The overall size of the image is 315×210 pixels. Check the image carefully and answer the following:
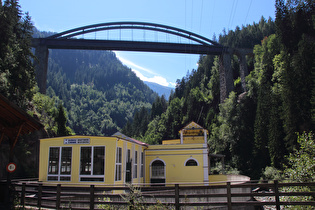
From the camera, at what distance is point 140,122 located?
11912 cm

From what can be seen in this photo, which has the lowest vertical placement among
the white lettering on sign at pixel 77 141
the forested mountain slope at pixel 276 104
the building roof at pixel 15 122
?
the white lettering on sign at pixel 77 141

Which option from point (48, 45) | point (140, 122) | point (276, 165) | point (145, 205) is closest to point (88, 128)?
point (140, 122)

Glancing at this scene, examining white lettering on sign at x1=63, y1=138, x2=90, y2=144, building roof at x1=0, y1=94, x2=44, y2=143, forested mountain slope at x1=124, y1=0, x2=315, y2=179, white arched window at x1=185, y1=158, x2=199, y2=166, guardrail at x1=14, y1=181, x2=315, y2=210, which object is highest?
forested mountain slope at x1=124, y1=0, x2=315, y2=179

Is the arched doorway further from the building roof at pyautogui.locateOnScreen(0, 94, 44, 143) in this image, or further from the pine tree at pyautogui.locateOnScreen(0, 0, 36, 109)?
the pine tree at pyautogui.locateOnScreen(0, 0, 36, 109)

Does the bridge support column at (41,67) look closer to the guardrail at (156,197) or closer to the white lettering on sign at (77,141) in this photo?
the white lettering on sign at (77,141)

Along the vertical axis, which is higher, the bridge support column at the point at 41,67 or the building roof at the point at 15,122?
the bridge support column at the point at 41,67

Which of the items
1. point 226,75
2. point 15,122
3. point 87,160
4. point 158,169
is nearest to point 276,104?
point 226,75

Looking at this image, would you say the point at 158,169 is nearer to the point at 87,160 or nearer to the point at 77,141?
the point at 87,160

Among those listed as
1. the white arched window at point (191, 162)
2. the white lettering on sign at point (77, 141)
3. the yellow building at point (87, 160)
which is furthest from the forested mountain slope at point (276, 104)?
the white lettering on sign at point (77, 141)

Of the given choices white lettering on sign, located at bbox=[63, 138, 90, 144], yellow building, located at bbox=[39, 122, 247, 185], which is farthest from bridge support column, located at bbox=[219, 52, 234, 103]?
white lettering on sign, located at bbox=[63, 138, 90, 144]

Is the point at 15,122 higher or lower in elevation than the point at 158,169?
higher

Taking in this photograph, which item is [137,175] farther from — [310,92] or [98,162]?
[310,92]

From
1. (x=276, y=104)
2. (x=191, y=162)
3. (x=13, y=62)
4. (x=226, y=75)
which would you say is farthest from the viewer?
(x=226, y=75)

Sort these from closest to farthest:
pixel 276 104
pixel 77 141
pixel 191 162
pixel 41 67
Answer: pixel 77 141
pixel 191 162
pixel 276 104
pixel 41 67
